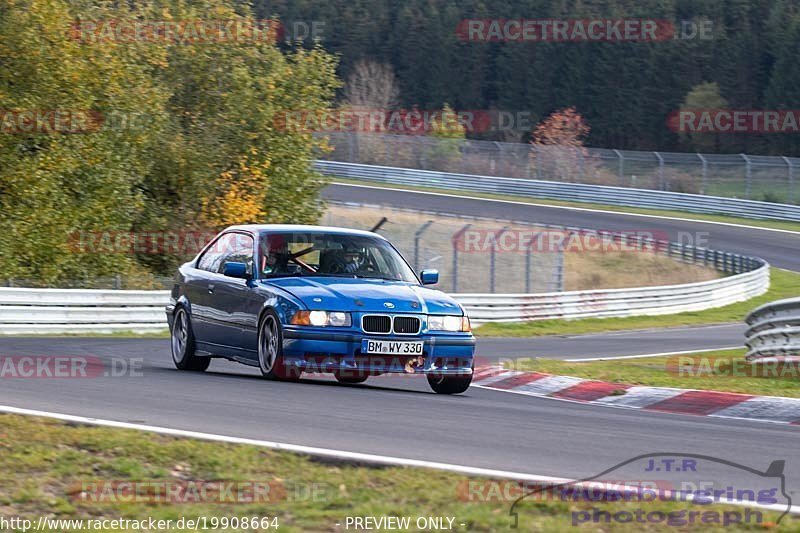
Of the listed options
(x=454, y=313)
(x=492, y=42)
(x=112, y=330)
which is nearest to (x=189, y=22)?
(x=112, y=330)

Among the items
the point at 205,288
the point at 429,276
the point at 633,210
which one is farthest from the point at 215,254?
the point at 633,210

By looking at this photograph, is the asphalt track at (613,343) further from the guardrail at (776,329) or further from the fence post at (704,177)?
the fence post at (704,177)

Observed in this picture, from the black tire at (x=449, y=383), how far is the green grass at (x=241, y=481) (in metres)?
4.63

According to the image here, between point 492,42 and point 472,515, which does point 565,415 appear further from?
point 492,42

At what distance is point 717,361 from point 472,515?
12.2 meters

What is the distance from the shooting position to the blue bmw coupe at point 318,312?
10734mm

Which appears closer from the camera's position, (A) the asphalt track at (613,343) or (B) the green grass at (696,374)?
(B) the green grass at (696,374)

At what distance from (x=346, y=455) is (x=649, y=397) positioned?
5.59 metres

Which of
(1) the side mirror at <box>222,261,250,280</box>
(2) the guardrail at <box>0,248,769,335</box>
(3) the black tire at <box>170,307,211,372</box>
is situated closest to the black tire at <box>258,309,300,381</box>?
(1) the side mirror at <box>222,261,250,280</box>

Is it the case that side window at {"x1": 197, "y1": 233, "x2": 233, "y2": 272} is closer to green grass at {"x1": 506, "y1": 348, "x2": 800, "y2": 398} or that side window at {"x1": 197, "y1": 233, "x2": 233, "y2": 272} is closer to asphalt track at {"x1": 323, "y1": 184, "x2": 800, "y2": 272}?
green grass at {"x1": 506, "y1": 348, "x2": 800, "y2": 398}

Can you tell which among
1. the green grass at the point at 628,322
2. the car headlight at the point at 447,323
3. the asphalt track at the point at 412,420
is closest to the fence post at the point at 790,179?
the green grass at the point at 628,322

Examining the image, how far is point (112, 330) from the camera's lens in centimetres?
2067

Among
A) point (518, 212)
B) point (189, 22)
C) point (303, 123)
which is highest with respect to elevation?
point (189, 22)

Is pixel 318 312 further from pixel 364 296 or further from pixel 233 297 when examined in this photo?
pixel 233 297
